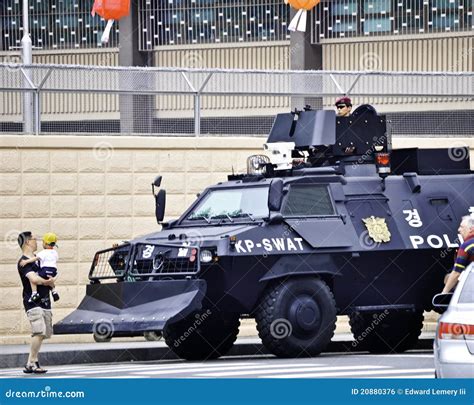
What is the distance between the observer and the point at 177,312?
1997cm

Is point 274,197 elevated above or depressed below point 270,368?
above

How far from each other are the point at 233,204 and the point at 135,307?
84.0 inches

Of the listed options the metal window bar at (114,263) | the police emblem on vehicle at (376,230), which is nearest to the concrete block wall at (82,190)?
the metal window bar at (114,263)

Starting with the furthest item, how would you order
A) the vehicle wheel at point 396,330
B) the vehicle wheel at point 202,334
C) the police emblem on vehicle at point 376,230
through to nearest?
the vehicle wheel at point 396,330, the police emblem on vehicle at point 376,230, the vehicle wheel at point 202,334

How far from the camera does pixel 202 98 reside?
87.7 ft

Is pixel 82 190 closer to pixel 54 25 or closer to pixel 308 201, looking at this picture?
pixel 308 201

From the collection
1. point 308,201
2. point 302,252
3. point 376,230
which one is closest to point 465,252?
point 302,252

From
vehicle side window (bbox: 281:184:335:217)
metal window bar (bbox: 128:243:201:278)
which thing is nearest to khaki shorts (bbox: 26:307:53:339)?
metal window bar (bbox: 128:243:201:278)

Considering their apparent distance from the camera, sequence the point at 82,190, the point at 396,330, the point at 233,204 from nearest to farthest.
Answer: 1. the point at 233,204
2. the point at 396,330
3. the point at 82,190

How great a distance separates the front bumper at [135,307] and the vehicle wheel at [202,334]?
1.12 meters

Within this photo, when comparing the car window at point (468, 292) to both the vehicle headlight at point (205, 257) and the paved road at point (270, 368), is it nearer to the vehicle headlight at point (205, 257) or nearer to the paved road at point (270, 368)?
the paved road at point (270, 368)

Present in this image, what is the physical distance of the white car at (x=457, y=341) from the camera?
517 inches
